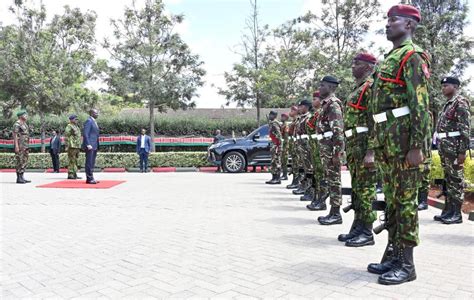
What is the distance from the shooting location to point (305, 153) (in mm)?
7770

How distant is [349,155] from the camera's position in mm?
4793

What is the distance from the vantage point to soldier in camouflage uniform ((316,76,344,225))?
217 inches

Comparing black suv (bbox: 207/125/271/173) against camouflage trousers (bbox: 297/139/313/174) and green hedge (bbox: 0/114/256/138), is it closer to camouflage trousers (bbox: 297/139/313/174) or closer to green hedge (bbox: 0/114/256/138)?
camouflage trousers (bbox: 297/139/313/174)

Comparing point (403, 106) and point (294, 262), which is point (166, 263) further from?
point (403, 106)

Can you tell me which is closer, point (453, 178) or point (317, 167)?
point (453, 178)

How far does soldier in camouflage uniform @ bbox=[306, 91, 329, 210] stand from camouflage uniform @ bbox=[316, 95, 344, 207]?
361mm

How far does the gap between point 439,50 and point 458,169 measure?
15.8m

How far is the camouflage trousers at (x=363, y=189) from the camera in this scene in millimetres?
4617

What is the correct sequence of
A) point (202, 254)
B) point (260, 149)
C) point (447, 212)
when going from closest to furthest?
point (202, 254) → point (447, 212) → point (260, 149)

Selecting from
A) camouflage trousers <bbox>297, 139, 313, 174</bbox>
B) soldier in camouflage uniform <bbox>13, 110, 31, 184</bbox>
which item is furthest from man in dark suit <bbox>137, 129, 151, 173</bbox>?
camouflage trousers <bbox>297, 139, 313, 174</bbox>

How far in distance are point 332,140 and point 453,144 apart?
1.76 metres

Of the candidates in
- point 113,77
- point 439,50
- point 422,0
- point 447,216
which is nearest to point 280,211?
point 447,216

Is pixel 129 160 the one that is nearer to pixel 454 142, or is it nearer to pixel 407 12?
pixel 454 142

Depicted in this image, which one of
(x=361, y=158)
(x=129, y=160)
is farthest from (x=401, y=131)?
(x=129, y=160)
